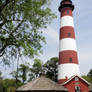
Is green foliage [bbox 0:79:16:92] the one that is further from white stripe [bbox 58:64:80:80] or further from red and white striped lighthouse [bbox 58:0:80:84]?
red and white striped lighthouse [bbox 58:0:80:84]

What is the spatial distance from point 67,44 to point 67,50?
1.13 meters

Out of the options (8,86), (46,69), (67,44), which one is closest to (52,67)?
(46,69)

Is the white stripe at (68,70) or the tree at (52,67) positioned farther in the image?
the tree at (52,67)

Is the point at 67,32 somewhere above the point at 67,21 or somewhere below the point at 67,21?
below

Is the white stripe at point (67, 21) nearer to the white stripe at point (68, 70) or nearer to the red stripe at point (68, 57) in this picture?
the red stripe at point (68, 57)

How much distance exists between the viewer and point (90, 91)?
26.1 metres

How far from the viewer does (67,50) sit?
28078 mm

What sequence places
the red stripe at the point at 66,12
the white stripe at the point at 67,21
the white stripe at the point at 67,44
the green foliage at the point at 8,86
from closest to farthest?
the white stripe at the point at 67,44 < the white stripe at the point at 67,21 < the red stripe at the point at 66,12 < the green foliage at the point at 8,86

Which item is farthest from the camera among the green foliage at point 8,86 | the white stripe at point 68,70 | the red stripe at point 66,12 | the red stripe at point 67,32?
the green foliage at point 8,86

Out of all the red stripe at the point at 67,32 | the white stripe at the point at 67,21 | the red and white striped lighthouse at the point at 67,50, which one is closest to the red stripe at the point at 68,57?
the red and white striped lighthouse at the point at 67,50

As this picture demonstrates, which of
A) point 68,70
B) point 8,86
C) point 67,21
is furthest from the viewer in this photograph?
point 8,86

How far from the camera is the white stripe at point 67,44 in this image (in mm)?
28406

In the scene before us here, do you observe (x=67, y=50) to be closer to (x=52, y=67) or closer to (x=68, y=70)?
(x=68, y=70)

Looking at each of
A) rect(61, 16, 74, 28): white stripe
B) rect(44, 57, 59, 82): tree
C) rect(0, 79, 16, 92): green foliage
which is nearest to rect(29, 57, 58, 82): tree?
rect(44, 57, 59, 82): tree
